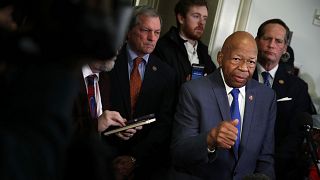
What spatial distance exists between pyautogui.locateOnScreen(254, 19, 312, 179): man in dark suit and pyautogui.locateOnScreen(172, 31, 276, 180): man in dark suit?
236mm

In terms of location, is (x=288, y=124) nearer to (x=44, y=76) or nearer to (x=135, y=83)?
(x=135, y=83)

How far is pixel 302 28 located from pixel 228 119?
1.73 meters

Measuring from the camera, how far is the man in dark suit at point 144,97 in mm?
2004

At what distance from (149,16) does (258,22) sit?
1.22 metres

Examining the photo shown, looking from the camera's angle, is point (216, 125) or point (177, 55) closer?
point (216, 125)

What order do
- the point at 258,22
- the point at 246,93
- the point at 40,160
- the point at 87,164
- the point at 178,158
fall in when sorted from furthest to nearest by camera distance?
the point at 258,22 → the point at 246,93 → the point at 178,158 → the point at 87,164 → the point at 40,160

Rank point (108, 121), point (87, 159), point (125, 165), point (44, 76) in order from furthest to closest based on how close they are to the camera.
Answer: point (125, 165) → point (108, 121) → point (87, 159) → point (44, 76)

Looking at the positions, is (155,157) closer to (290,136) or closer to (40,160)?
(290,136)

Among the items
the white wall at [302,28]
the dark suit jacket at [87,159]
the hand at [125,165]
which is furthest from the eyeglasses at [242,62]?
the white wall at [302,28]

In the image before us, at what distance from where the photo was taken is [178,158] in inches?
69.0

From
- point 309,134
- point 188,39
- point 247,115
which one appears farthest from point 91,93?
point 188,39

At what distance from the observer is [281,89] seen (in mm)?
2258

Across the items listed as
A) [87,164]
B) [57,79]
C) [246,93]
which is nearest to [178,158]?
[246,93]

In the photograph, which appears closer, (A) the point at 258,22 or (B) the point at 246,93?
(B) the point at 246,93
